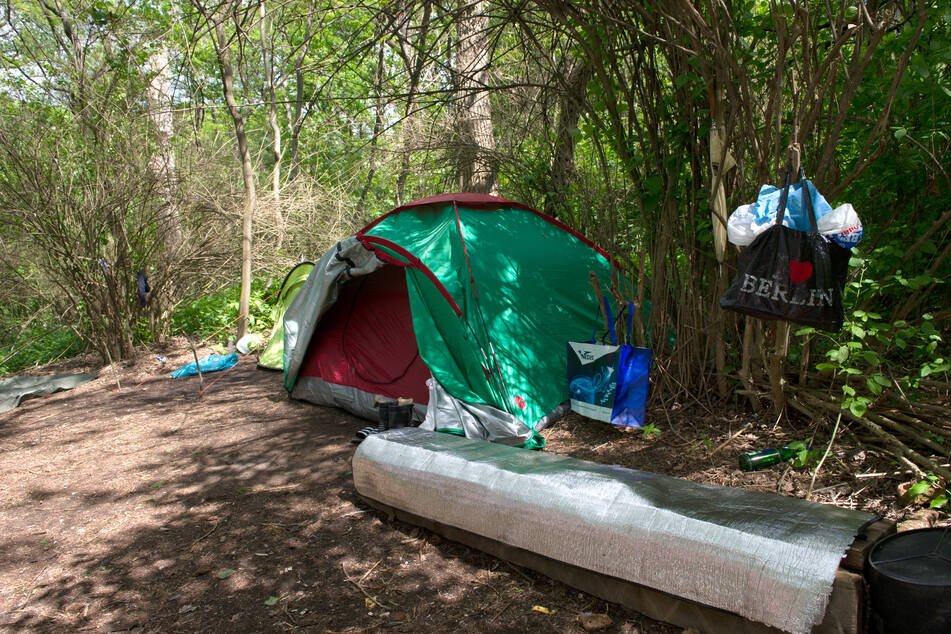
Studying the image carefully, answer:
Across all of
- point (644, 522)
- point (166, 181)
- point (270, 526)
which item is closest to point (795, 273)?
point (644, 522)

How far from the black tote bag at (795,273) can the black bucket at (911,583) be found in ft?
3.24

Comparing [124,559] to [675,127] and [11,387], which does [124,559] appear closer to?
[675,127]

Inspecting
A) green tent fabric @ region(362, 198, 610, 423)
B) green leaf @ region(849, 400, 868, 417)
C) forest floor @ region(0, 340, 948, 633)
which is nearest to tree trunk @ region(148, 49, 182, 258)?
forest floor @ region(0, 340, 948, 633)

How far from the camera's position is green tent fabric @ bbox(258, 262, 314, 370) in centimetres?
698

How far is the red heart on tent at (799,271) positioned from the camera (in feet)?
8.73

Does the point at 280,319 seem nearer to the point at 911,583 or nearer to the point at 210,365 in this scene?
the point at 210,365

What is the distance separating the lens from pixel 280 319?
291 inches

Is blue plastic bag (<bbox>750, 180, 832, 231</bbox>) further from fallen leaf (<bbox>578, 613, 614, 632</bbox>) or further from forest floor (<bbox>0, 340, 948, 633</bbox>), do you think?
fallen leaf (<bbox>578, 613, 614, 632</bbox>)

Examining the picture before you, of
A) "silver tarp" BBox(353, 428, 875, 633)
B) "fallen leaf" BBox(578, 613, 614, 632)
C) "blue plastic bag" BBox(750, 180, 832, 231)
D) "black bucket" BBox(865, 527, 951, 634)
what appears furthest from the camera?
"blue plastic bag" BBox(750, 180, 832, 231)

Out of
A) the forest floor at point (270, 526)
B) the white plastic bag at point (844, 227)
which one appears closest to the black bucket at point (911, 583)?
the forest floor at point (270, 526)

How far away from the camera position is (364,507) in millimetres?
3547

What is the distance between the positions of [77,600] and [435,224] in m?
3.25

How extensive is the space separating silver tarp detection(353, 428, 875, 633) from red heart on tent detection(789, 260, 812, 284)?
2.93ft

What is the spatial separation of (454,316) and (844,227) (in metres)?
2.50
